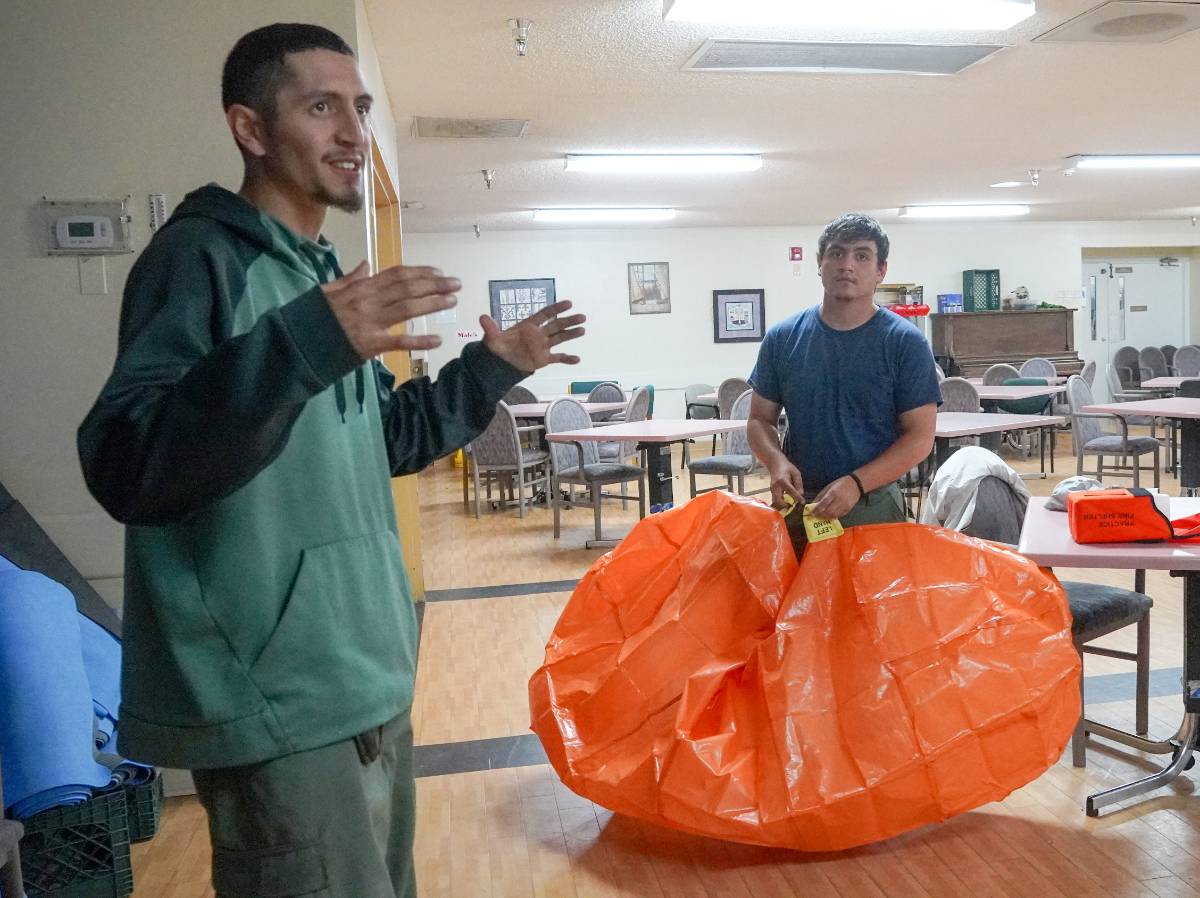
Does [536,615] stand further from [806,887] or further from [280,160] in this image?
[280,160]

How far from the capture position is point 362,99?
1120 millimetres

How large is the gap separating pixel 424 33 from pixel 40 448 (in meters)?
2.52

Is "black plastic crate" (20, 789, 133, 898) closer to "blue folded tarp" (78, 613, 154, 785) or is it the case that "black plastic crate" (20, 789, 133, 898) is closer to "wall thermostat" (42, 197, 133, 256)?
"blue folded tarp" (78, 613, 154, 785)

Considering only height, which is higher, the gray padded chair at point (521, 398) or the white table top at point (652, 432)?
the gray padded chair at point (521, 398)

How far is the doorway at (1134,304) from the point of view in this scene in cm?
1396

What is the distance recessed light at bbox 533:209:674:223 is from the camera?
34.3 ft

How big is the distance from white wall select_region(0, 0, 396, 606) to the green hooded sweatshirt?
2.09 metres

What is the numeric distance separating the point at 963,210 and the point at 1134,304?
4.34 meters

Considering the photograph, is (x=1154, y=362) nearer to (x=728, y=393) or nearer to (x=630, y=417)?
(x=728, y=393)

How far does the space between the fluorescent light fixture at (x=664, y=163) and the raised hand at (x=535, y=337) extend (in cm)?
642

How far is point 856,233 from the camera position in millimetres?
2572

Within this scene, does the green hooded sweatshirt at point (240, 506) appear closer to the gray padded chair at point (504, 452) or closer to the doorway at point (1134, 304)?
the gray padded chair at point (504, 452)

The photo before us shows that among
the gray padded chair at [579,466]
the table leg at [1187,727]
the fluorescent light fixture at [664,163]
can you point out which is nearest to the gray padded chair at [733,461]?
the gray padded chair at [579,466]

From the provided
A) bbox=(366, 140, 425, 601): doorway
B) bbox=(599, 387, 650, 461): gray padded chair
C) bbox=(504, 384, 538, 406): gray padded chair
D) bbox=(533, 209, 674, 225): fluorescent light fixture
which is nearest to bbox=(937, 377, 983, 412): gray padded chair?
bbox=(599, 387, 650, 461): gray padded chair
